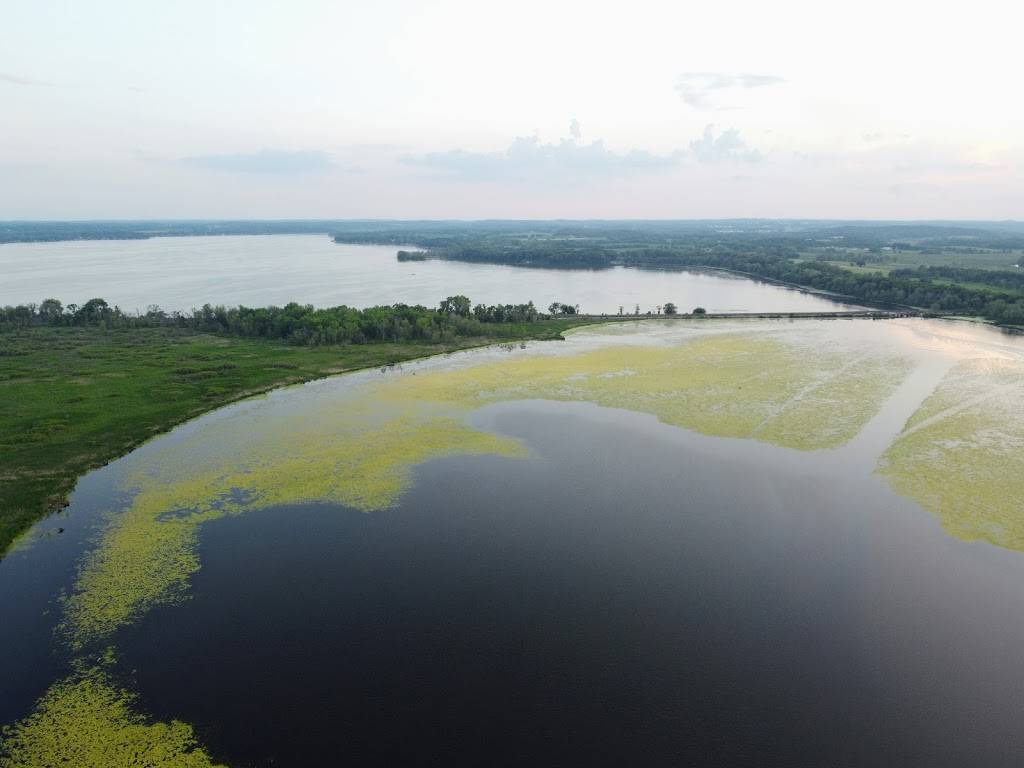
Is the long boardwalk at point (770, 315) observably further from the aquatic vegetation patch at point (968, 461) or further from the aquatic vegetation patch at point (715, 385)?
the aquatic vegetation patch at point (968, 461)

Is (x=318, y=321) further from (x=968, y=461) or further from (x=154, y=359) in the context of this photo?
(x=968, y=461)

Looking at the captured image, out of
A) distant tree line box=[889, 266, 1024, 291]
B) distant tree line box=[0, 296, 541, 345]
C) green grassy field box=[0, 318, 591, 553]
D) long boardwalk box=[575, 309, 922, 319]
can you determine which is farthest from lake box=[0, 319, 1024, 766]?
distant tree line box=[889, 266, 1024, 291]

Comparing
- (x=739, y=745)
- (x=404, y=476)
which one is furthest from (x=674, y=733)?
(x=404, y=476)

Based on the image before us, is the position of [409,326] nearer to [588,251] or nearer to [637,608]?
[637,608]

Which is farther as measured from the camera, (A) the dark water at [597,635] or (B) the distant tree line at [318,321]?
(B) the distant tree line at [318,321]

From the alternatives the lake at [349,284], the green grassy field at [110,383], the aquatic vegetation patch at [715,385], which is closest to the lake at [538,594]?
the aquatic vegetation patch at [715,385]

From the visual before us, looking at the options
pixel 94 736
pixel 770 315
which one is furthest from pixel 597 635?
pixel 770 315
